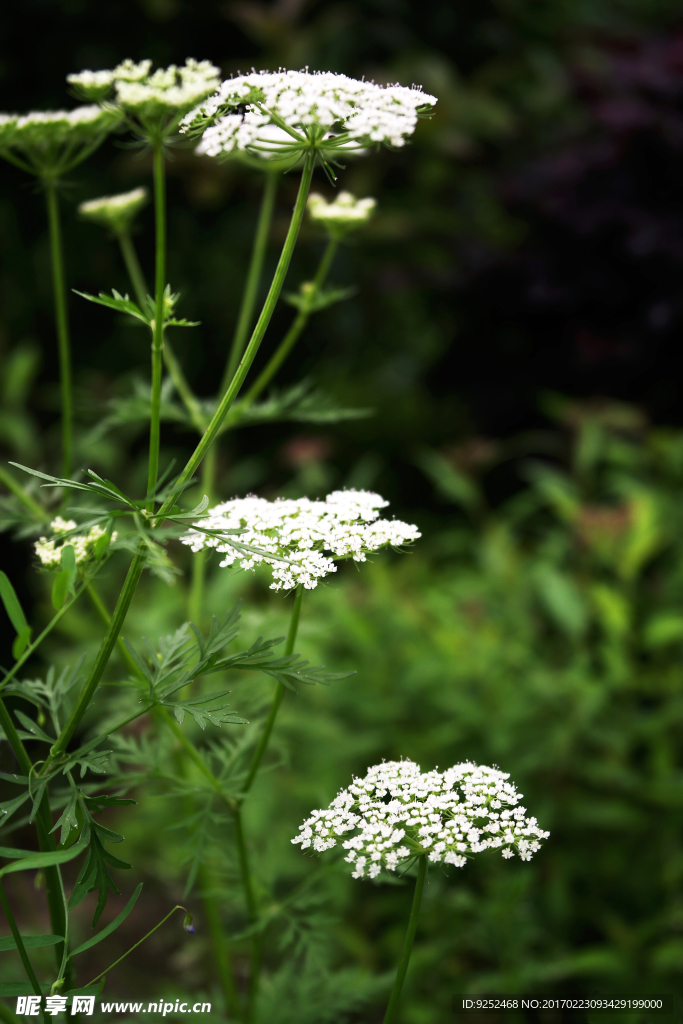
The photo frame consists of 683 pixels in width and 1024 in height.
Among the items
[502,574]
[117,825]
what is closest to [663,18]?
[502,574]

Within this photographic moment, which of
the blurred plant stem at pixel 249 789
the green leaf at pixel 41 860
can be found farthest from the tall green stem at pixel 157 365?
the green leaf at pixel 41 860

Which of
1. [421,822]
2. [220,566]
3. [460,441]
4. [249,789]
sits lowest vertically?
[460,441]

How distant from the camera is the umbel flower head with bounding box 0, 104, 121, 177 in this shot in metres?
→ 1.27

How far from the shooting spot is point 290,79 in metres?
0.95

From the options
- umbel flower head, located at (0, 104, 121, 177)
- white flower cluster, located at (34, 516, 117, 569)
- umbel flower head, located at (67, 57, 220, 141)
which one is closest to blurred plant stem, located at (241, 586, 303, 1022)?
white flower cluster, located at (34, 516, 117, 569)

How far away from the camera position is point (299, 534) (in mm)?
1030

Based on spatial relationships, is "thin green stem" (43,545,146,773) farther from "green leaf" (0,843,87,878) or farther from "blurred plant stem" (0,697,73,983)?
→ "green leaf" (0,843,87,878)

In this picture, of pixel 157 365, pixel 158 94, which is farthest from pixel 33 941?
pixel 158 94

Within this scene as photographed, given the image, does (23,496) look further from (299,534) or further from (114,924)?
(114,924)

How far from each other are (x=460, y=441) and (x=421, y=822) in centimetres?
338

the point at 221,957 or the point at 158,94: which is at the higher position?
the point at 158,94

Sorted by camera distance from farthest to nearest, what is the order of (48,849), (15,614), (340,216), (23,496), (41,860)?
(340,216), (23,496), (48,849), (15,614), (41,860)

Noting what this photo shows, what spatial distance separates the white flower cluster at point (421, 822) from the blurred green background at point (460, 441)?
0.44 meters

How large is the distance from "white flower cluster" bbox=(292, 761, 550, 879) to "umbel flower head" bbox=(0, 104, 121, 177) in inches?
41.1
